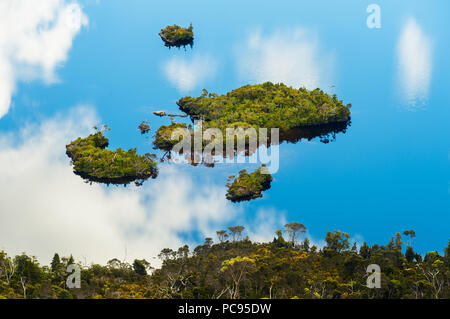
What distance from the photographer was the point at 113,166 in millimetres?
39312

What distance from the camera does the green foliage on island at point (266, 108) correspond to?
45.0 metres

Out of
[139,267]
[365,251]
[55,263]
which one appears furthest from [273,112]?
[55,263]

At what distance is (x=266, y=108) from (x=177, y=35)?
54.8 feet

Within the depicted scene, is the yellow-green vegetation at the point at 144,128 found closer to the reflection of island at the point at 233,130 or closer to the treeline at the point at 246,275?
the reflection of island at the point at 233,130

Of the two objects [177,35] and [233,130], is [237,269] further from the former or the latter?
[177,35]

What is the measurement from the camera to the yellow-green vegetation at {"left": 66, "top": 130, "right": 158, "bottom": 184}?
39.2 m

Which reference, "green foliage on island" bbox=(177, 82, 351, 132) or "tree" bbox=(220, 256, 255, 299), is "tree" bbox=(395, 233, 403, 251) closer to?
"tree" bbox=(220, 256, 255, 299)

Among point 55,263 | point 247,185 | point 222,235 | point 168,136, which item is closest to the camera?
point 55,263

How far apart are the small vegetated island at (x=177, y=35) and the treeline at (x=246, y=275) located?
31.8 m
